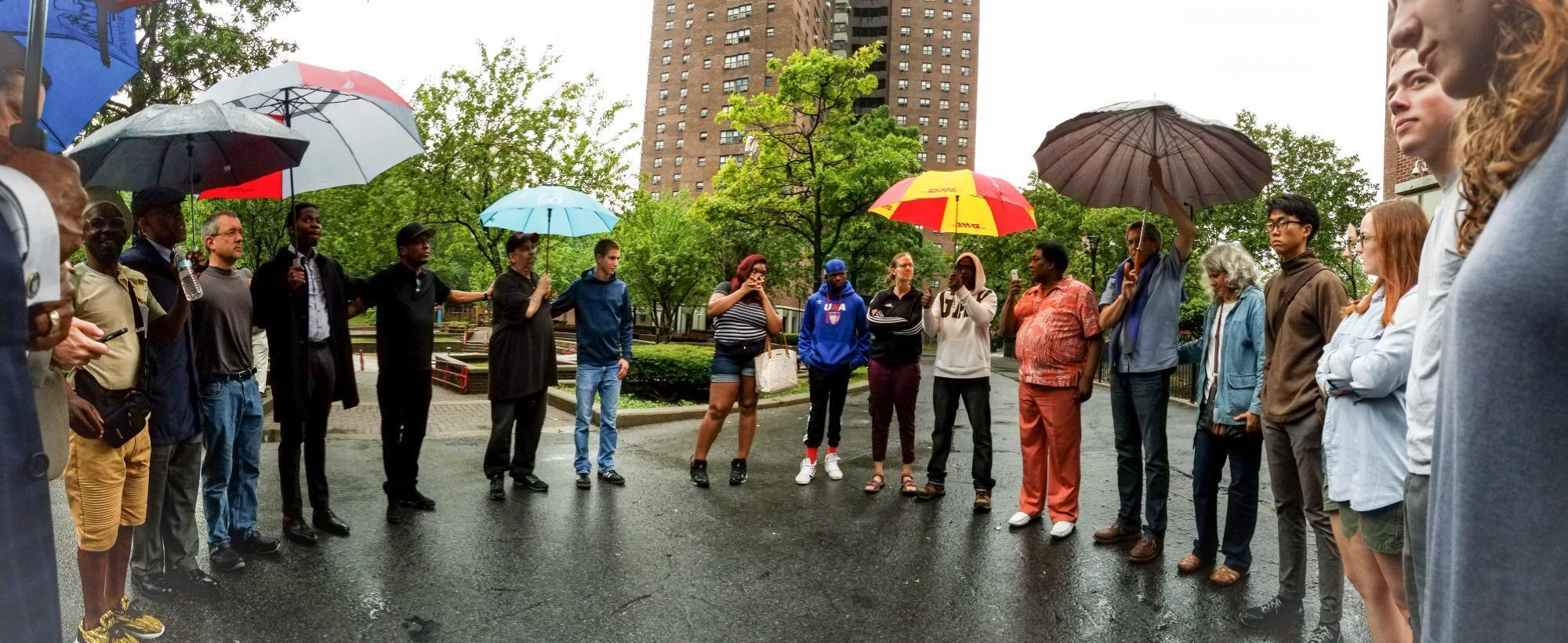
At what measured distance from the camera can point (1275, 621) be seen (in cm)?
382

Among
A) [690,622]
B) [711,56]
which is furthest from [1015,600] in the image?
[711,56]

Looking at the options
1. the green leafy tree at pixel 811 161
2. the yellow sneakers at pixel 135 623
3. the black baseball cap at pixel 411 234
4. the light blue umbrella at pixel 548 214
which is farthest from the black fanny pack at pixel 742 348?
the green leafy tree at pixel 811 161

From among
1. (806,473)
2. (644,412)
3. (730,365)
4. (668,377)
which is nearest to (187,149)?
(730,365)

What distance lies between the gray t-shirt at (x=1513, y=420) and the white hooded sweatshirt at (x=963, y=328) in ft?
17.5

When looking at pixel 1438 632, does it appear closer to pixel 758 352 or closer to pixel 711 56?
pixel 758 352

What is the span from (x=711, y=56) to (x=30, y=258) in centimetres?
8381

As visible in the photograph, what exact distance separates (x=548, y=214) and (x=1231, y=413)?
17.4 ft

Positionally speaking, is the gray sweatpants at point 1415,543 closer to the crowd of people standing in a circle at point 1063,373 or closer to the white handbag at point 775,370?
the crowd of people standing in a circle at point 1063,373

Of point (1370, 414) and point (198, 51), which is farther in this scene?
point (198, 51)

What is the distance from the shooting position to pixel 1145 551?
4.77 metres

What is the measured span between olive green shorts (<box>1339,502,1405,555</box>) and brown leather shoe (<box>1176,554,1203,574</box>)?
2.02 metres

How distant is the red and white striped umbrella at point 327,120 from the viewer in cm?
483

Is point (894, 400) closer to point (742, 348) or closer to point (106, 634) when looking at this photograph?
point (742, 348)

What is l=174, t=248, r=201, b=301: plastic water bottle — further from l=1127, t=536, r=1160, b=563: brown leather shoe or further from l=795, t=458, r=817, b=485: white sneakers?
l=1127, t=536, r=1160, b=563: brown leather shoe
